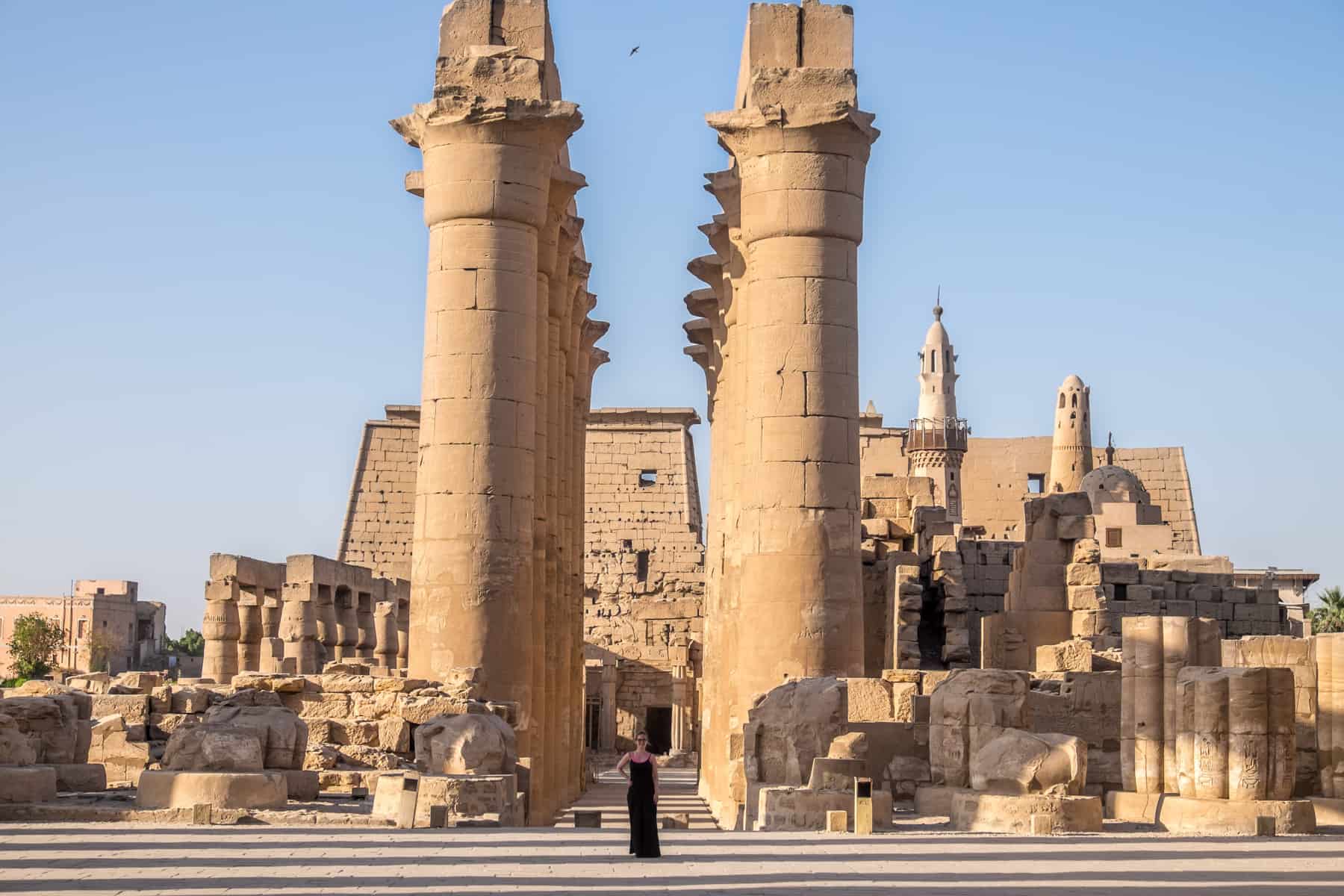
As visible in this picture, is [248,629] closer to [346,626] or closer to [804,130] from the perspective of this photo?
[346,626]

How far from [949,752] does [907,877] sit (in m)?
5.54

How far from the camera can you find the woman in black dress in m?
11.8

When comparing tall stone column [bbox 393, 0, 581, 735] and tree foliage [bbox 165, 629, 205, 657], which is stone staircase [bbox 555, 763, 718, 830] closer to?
tall stone column [bbox 393, 0, 581, 735]

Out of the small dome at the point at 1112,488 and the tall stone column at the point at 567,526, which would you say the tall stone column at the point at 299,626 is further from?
the small dome at the point at 1112,488

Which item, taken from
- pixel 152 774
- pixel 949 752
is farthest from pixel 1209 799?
pixel 152 774

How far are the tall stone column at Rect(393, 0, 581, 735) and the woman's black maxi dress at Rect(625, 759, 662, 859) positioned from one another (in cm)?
790

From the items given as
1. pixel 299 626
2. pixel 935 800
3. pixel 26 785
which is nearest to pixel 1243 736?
pixel 935 800

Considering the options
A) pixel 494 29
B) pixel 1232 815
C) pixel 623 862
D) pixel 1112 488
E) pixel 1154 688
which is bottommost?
pixel 623 862

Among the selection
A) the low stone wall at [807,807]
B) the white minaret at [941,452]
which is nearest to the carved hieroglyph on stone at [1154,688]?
the low stone wall at [807,807]

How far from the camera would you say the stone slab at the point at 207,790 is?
47.6ft

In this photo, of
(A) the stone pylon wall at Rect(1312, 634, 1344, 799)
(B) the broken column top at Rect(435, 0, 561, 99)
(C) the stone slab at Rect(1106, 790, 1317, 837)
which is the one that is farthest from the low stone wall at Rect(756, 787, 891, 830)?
(B) the broken column top at Rect(435, 0, 561, 99)

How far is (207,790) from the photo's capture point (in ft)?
47.7

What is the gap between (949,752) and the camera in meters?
16.0

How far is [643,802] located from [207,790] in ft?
14.4
